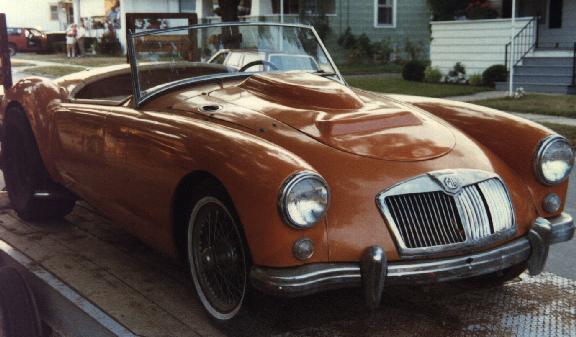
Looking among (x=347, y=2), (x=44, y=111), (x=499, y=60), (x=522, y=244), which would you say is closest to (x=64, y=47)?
(x=347, y=2)

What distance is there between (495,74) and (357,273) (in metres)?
15.6

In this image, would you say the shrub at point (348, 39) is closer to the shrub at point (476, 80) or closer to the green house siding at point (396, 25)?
the green house siding at point (396, 25)

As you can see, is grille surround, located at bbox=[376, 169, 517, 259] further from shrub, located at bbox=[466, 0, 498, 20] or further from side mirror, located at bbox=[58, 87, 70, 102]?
shrub, located at bbox=[466, 0, 498, 20]

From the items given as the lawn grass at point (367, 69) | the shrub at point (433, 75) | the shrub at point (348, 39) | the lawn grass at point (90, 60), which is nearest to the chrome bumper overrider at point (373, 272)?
the shrub at point (433, 75)

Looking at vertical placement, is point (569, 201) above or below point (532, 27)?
below

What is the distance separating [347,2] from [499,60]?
9956 millimetres

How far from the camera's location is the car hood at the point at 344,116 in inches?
139

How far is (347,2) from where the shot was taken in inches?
1076

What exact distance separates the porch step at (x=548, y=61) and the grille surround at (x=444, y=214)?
47.8 ft

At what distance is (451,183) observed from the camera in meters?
3.34

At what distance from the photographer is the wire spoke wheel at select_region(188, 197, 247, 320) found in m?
3.31

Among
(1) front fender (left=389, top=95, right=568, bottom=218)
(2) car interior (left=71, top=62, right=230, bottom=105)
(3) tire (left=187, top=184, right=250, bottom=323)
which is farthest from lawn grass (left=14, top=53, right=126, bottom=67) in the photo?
(3) tire (left=187, top=184, right=250, bottom=323)

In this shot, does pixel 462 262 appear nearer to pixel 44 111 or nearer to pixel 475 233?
pixel 475 233

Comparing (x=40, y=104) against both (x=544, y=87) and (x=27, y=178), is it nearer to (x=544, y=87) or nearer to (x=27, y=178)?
(x=27, y=178)
